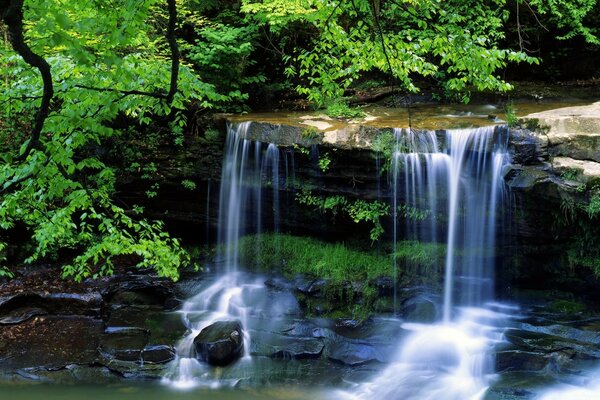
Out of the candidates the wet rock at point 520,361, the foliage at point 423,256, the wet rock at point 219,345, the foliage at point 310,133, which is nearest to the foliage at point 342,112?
the foliage at point 310,133

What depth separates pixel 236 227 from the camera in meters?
10.3

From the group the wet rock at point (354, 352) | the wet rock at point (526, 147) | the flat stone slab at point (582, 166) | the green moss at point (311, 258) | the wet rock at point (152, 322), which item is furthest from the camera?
the green moss at point (311, 258)

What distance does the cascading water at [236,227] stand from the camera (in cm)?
871

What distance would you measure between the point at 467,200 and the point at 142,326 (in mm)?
5820

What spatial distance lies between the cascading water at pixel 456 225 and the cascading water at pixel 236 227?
2.49 metres

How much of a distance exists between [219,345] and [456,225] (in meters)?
4.40

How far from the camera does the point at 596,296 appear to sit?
7988mm

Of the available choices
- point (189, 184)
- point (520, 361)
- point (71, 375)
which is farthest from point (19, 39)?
point (189, 184)

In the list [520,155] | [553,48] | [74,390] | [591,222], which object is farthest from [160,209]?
[553,48]

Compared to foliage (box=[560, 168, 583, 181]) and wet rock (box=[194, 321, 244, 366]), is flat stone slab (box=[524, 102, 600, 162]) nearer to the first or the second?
foliage (box=[560, 168, 583, 181])

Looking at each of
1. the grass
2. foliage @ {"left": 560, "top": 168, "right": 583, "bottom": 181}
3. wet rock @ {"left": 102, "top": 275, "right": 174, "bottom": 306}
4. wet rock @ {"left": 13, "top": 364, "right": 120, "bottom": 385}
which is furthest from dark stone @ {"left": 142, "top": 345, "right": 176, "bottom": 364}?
foliage @ {"left": 560, "top": 168, "right": 583, "bottom": 181}

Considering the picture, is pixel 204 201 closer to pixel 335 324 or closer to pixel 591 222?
pixel 335 324

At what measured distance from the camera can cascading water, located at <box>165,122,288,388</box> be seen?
8714 mm

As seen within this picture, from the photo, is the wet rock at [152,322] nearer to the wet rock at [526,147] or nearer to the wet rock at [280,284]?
the wet rock at [280,284]
